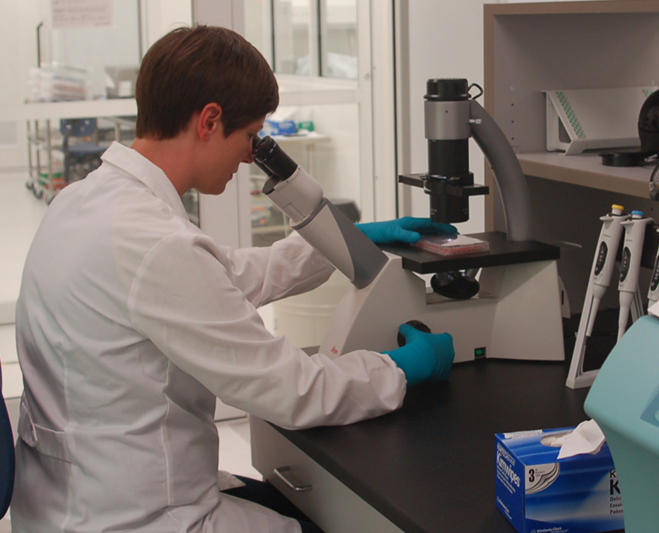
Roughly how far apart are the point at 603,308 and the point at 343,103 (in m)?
1.77

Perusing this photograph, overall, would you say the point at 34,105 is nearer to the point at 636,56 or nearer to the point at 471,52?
the point at 471,52

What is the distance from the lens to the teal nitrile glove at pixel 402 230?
1.45m

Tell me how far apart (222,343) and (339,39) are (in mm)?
2424

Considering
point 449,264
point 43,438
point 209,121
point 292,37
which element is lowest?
point 43,438

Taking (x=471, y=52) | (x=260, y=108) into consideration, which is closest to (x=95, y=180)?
(x=260, y=108)

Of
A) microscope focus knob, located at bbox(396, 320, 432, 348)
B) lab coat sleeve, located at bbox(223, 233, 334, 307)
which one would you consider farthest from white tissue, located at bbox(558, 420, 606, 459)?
lab coat sleeve, located at bbox(223, 233, 334, 307)

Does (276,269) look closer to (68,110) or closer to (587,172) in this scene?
(587,172)

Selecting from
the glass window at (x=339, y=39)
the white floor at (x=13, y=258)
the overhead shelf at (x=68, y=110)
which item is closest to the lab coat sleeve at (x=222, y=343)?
the white floor at (x=13, y=258)

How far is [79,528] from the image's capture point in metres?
1.08

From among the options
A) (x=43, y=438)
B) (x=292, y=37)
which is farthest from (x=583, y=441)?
(x=292, y=37)

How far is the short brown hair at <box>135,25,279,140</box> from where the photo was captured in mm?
1150

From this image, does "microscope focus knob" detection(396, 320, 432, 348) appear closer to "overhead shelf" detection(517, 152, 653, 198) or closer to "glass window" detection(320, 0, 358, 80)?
"overhead shelf" detection(517, 152, 653, 198)

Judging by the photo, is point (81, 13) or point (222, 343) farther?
point (81, 13)

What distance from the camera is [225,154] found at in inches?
48.0
